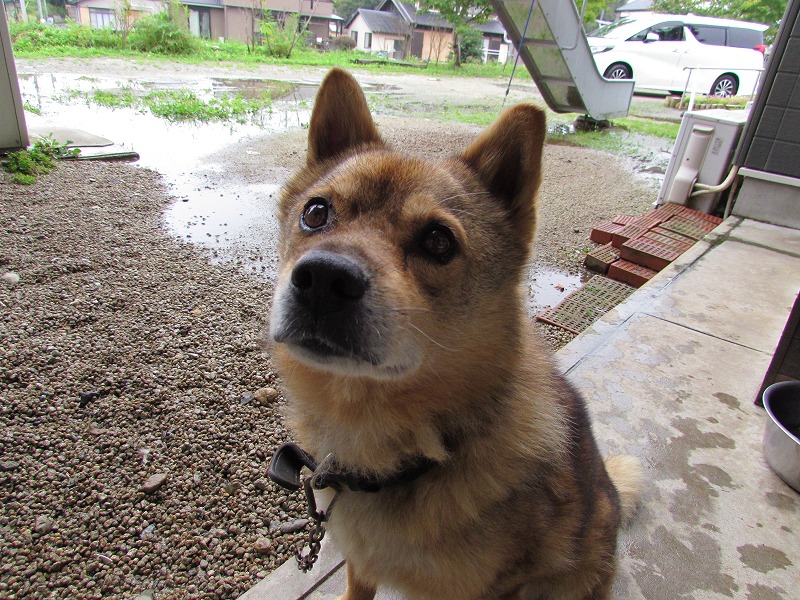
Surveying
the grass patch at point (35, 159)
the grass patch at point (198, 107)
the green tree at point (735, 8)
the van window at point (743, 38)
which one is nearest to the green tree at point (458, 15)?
the green tree at point (735, 8)

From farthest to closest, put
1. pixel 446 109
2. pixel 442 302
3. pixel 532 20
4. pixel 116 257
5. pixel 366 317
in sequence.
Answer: pixel 446 109
pixel 532 20
pixel 116 257
pixel 442 302
pixel 366 317

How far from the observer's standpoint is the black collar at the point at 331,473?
1.59 metres

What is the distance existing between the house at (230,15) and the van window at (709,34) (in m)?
18.3

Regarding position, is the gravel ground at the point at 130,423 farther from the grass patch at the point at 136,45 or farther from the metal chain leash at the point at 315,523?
the grass patch at the point at 136,45

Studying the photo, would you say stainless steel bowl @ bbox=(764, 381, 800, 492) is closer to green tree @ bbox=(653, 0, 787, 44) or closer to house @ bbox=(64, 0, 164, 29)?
house @ bbox=(64, 0, 164, 29)

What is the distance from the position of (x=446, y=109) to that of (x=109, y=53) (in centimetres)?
1306

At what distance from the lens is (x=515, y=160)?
5.83 feet

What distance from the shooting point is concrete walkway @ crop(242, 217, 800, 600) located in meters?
1.99

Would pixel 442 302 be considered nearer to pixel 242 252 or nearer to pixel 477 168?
pixel 477 168

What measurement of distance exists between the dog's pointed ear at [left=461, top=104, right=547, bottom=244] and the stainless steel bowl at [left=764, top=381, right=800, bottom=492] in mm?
1652

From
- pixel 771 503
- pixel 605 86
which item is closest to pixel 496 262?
pixel 771 503

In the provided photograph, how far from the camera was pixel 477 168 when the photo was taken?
6.09ft

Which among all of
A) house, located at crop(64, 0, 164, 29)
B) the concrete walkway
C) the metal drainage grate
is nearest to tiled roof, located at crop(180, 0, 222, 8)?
house, located at crop(64, 0, 164, 29)

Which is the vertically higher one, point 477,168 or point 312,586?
point 477,168
